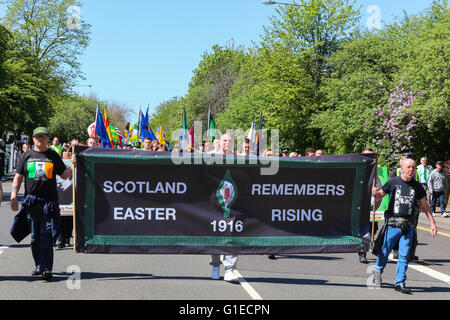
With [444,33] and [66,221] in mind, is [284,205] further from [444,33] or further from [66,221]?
[444,33]

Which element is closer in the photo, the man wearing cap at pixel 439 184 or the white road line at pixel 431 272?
the white road line at pixel 431 272

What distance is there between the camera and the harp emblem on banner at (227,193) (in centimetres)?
787

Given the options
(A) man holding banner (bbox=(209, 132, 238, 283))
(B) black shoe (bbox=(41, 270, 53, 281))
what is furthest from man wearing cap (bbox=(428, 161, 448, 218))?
(B) black shoe (bbox=(41, 270, 53, 281))

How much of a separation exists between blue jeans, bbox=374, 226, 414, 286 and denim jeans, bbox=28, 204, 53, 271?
4.11 meters

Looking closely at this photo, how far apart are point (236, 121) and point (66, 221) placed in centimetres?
4218

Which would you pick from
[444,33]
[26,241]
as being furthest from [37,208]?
[444,33]

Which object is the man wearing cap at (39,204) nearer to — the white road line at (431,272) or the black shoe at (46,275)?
the black shoe at (46,275)

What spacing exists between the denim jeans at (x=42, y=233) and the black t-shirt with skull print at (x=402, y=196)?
4.26 m

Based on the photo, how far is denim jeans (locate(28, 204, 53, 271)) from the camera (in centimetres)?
768

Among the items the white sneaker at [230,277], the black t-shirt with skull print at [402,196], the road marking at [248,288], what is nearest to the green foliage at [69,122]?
the road marking at [248,288]

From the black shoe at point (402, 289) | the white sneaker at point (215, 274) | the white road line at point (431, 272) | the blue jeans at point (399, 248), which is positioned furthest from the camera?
the white road line at point (431, 272)

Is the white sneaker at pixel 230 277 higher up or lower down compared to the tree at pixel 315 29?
lower down

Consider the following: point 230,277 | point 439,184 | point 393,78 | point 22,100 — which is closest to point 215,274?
point 230,277

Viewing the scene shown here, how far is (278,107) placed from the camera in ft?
137
